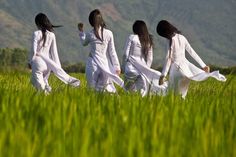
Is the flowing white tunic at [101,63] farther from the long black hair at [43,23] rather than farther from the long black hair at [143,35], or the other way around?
the long black hair at [43,23]

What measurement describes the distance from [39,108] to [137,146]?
191 cm

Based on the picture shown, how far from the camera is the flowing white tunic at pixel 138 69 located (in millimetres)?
11727

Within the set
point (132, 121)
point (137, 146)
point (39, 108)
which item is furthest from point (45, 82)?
point (137, 146)

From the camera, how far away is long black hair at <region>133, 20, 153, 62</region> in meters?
11.3

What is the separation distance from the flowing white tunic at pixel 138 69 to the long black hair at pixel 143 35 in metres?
0.08

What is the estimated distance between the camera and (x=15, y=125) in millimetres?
3709

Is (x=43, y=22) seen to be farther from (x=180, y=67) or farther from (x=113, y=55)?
(x=180, y=67)

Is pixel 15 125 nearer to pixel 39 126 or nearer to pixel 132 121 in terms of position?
pixel 39 126

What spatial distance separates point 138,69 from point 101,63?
2.21 feet

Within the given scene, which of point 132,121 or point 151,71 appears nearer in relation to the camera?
point 132,121

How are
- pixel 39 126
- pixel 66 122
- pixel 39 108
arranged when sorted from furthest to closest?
pixel 39 108 < pixel 39 126 < pixel 66 122

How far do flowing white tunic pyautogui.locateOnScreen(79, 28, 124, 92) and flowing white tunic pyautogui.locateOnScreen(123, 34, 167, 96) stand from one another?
211 mm

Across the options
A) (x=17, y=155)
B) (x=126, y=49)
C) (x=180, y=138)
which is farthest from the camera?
(x=126, y=49)

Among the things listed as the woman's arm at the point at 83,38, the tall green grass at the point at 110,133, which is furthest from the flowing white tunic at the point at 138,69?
the tall green grass at the point at 110,133
